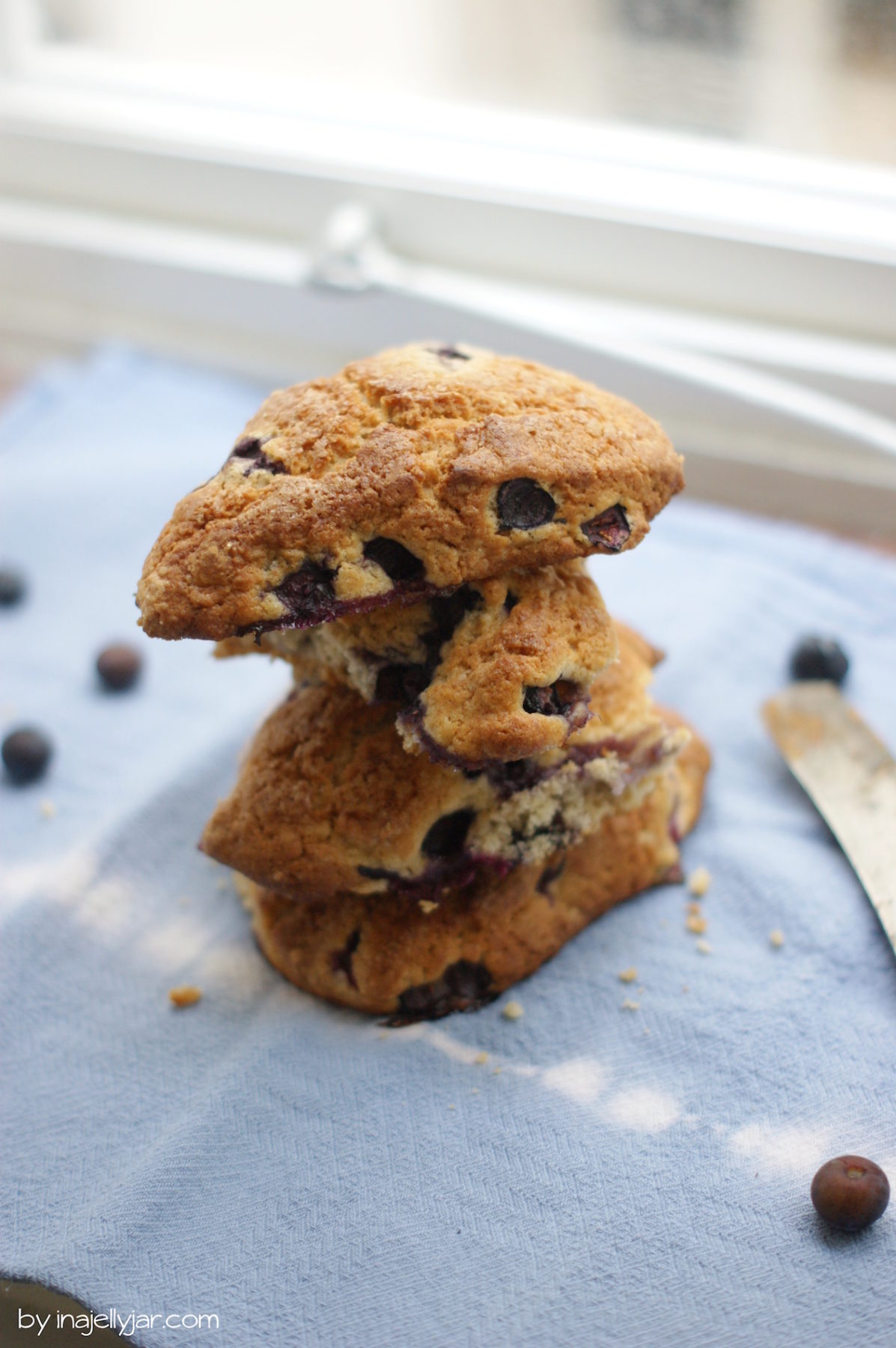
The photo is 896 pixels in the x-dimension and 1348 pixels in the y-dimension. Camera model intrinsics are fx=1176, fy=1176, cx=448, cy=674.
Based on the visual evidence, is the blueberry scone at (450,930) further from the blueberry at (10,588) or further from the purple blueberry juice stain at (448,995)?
the blueberry at (10,588)

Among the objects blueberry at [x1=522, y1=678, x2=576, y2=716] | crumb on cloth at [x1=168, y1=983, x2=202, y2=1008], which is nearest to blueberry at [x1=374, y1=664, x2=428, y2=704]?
blueberry at [x1=522, y1=678, x2=576, y2=716]

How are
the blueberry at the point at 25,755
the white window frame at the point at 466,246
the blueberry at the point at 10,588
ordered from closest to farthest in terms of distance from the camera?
the blueberry at the point at 25,755 < the blueberry at the point at 10,588 < the white window frame at the point at 466,246

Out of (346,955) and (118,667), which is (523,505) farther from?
(118,667)

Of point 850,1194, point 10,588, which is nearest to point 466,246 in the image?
point 10,588

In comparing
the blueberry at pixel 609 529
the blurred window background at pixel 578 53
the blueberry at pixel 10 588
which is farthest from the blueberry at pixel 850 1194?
the blurred window background at pixel 578 53

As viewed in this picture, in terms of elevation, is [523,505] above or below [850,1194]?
above

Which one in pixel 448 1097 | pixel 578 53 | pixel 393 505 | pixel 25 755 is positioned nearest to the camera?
pixel 393 505
